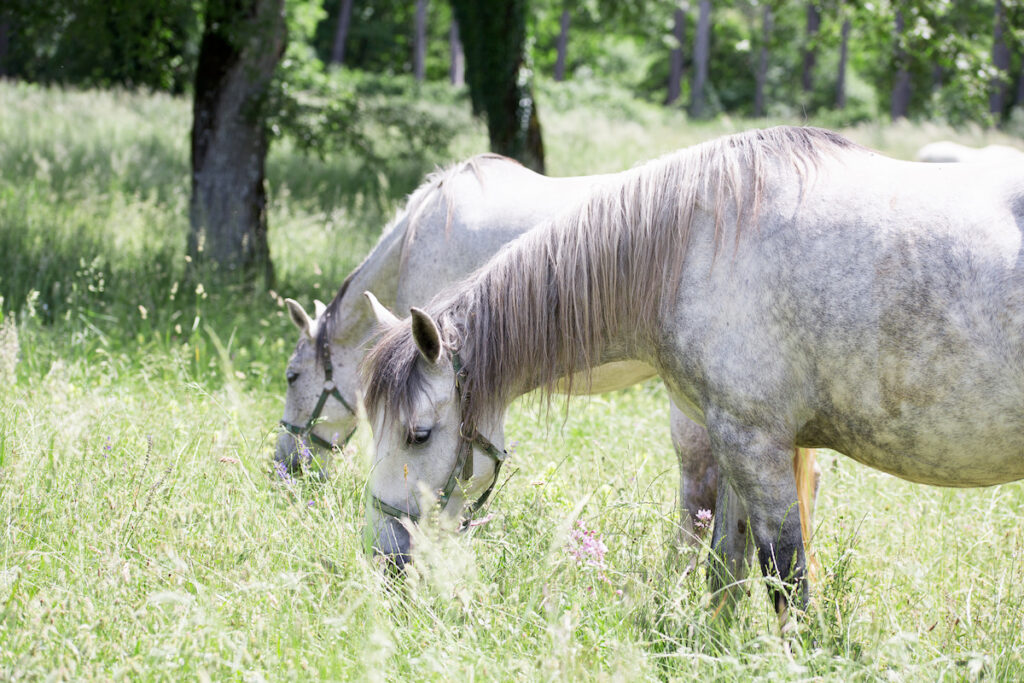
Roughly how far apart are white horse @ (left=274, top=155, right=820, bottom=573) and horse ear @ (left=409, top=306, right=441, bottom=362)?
1.23m

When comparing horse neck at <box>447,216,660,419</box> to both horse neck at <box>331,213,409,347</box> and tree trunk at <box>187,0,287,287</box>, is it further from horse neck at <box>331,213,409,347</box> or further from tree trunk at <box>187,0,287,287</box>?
tree trunk at <box>187,0,287,287</box>

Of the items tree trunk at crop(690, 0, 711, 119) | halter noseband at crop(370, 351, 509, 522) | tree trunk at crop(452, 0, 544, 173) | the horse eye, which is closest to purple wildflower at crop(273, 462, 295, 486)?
halter noseband at crop(370, 351, 509, 522)

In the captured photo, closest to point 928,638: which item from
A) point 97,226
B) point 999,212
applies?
point 999,212

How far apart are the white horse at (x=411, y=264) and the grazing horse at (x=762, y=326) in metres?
0.93

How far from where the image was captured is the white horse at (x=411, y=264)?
3.71 meters

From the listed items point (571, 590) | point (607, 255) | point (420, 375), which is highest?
point (607, 255)

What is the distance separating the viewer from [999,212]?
7.47 ft

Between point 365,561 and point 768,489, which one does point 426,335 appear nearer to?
point 365,561

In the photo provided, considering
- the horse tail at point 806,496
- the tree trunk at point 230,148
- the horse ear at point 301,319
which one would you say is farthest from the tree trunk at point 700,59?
the horse tail at point 806,496

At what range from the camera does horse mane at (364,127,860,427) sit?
8.43 ft

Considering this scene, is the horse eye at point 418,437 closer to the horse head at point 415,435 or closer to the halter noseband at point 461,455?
the horse head at point 415,435

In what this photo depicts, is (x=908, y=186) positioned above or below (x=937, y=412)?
above

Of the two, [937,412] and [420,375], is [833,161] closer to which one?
[937,412]

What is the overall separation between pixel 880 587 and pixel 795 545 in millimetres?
734
